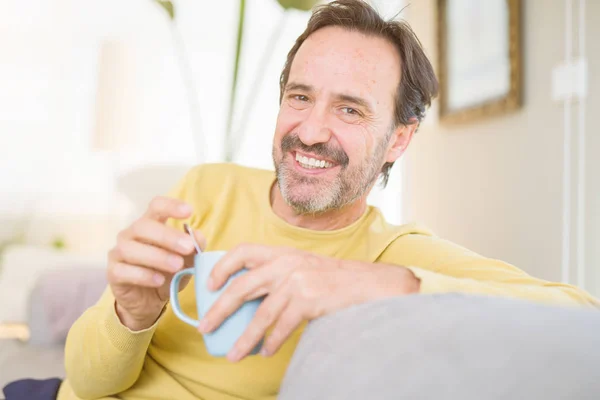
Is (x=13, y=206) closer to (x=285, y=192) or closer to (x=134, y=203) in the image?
(x=134, y=203)

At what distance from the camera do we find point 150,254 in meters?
0.71

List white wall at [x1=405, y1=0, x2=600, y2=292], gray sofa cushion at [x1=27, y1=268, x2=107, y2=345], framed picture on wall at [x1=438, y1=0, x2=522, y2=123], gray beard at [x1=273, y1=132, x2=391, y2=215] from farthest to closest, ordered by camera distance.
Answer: framed picture on wall at [x1=438, y1=0, x2=522, y2=123], white wall at [x1=405, y1=0, x2=600, y2=292], gray sofa cushion at [x1=27, y1=268, x2=107, y2=345], gray beard at [x1=273, y1=132, x2=391, y2=215]

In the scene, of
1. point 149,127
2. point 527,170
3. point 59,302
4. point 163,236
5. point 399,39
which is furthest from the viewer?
point 149,127

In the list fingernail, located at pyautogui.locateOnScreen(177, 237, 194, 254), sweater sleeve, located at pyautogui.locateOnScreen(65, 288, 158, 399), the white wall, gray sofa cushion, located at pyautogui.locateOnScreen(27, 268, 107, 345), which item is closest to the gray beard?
sweater sleeve, located at pyautogui.locateOnScreen(65, 288, 158, 399)

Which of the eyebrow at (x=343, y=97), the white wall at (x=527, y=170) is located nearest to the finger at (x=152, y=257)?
the eyebrow at (x=343, y=97)

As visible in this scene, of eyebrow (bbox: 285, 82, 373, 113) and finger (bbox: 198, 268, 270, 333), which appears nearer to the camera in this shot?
finger (bbox: 198, 268, 270, 333)

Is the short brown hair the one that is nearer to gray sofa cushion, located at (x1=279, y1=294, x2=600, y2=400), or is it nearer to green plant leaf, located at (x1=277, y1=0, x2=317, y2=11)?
gray sofa cushion, located at (x1=279, y1=294, x2=600, y2=400)

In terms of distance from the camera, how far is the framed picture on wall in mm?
2539

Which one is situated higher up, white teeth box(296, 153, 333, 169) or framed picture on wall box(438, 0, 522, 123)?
framed picture on wall box(438, 0, 522, 123)

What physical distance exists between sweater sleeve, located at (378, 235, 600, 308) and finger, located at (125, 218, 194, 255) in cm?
25

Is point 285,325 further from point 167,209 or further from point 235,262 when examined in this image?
point 167,209

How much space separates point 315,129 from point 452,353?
82cm

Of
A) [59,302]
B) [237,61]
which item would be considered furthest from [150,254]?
[237,61]

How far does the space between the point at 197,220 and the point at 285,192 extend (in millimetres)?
175
